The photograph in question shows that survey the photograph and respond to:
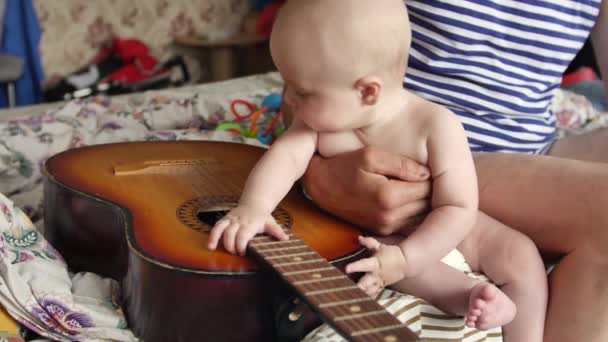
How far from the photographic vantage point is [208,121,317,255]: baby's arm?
0.73 m

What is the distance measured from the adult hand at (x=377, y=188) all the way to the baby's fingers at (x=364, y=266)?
0.11 meters

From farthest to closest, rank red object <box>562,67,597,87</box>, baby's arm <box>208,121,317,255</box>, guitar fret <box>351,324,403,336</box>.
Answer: red object <box>562,67,597,87</box> < baby's arm <box>208,121,317,255</box> < guitar fret <box>351,324,403,336</box>

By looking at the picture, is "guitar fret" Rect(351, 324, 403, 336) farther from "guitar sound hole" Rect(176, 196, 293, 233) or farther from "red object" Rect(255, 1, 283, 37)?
"red object" Rect(255, 1, 283, 37)

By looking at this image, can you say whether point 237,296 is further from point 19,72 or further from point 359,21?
point 19,72

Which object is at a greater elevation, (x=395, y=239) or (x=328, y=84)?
(x=328, y=84)

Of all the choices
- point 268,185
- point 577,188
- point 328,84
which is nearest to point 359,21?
point 328,84

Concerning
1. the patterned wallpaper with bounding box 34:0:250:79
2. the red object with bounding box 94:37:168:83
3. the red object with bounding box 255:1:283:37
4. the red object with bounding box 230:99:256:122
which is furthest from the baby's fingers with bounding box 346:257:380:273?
the patterned wallpaper with bounding box 34:0:250:79

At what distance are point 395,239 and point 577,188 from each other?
0.76 ft

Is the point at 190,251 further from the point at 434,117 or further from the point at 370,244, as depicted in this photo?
the point at 434,117

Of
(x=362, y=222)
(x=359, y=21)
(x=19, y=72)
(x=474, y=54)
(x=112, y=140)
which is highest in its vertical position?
(x=359, y=21)

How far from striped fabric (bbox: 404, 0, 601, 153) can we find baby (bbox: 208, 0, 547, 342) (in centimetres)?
23

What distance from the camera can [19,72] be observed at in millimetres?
2967

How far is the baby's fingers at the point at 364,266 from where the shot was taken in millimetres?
684

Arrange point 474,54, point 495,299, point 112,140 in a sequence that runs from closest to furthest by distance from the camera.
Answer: point 495,299 → point 474,54 → point 112,140
